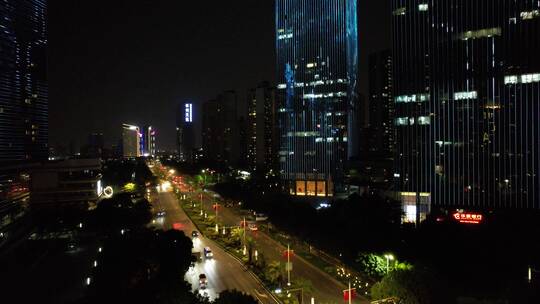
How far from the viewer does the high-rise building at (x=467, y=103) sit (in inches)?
1539

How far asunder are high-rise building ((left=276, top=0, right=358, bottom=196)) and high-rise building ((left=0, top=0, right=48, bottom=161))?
1609 inches

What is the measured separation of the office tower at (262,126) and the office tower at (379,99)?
27111 mm

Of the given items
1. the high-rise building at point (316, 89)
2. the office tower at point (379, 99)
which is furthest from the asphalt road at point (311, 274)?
the office tower at point (379, 99)

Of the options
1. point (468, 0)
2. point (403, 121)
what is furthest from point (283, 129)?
point (468, 0)

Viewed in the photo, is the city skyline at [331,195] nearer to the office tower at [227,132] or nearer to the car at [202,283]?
the car at [202,283]

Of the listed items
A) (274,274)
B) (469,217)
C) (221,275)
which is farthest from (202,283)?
(469,217)

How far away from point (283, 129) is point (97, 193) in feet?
99.6

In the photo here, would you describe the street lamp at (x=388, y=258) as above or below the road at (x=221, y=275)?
above

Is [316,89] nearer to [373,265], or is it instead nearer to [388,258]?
[373,265]

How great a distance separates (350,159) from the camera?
Result: 73.3m

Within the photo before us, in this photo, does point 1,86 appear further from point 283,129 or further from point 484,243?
point 484,243

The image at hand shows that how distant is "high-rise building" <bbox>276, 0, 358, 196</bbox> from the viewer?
2630 inches

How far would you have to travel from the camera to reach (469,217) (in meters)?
38.7

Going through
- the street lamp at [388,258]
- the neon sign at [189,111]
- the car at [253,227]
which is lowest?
the car at [253,227]
